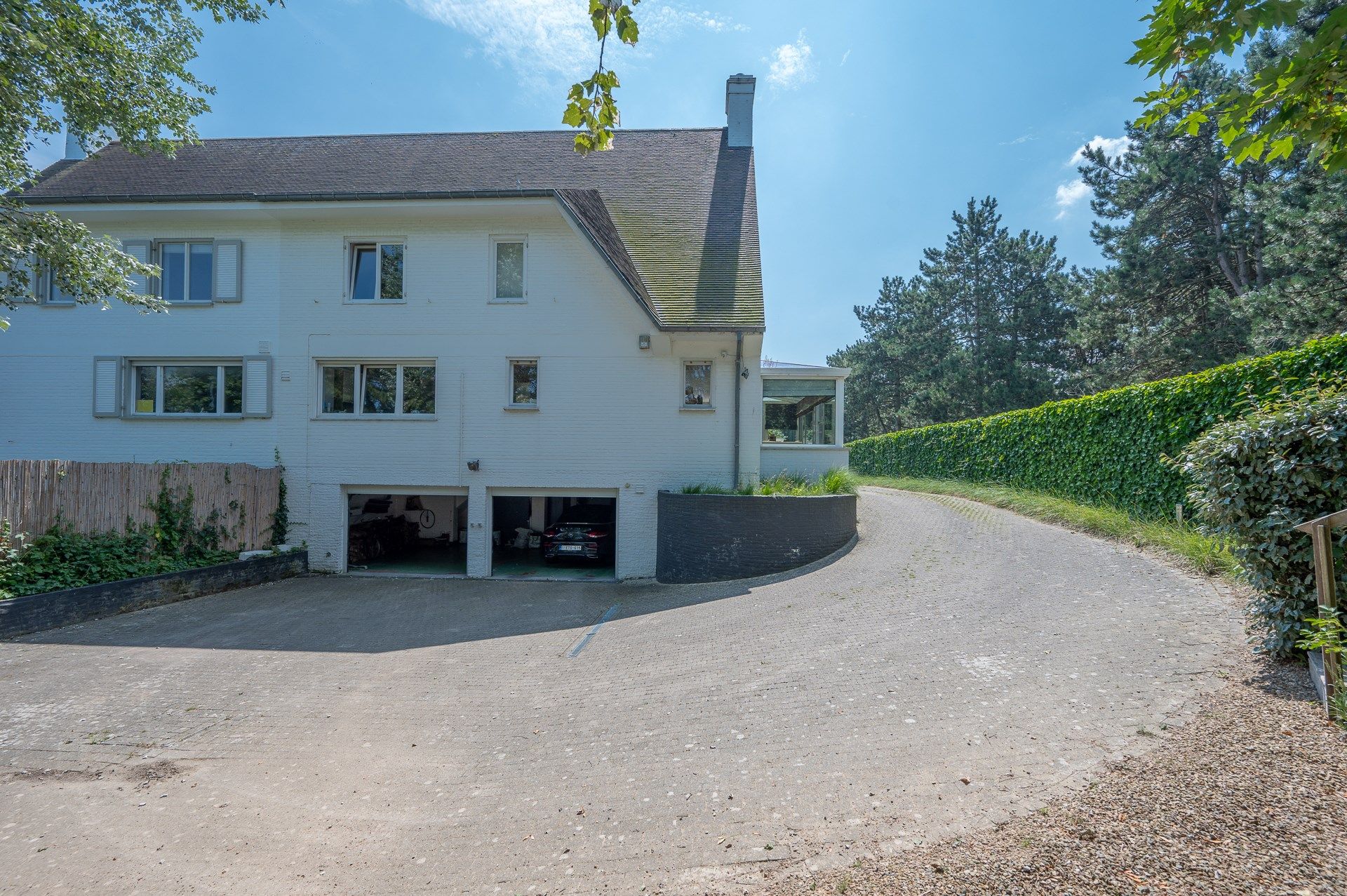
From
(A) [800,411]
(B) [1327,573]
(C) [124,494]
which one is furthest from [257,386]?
(B) [1327,573]

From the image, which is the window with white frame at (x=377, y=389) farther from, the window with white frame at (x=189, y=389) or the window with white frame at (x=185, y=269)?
the window with white frame at (x=185, y=269)

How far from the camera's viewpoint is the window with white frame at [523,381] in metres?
13.1

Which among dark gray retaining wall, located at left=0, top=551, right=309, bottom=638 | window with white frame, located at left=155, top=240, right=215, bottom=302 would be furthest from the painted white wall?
dark gray retaining wall, located at left=0, top=551, right=309, bottom=638

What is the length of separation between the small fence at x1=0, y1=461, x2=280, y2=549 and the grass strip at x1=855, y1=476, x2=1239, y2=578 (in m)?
13.9

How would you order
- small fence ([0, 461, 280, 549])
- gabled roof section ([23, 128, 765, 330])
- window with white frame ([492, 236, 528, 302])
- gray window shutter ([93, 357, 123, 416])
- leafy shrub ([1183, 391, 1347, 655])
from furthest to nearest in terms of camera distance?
gray window shutter ([93, 357, 123, 416])
window with white frame ([492, 236, 528, 302])
gabled roof section ([23, 128, 765, 330])
small fence ([0, 461, 280, 549])
leafy shrub ([1183, 391, 1347, 655])

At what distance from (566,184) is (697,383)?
6.40 metres

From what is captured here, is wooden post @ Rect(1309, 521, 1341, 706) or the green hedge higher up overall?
the green hedge

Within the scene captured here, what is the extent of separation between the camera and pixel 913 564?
399 inches

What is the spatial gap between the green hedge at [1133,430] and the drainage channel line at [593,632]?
651 cm

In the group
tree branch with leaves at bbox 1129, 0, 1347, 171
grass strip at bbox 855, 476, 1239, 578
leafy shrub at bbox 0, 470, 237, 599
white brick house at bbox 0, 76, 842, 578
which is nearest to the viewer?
tree branch with leaves at bbox 1129, 0, 1347, 171

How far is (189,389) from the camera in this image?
44.8ft

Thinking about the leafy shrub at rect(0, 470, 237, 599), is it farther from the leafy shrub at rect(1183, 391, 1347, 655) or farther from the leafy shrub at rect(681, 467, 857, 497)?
the leafy shrub at rect(1183, 391, 1347, 655)

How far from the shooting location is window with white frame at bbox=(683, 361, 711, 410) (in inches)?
511

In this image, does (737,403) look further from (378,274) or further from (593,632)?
(378,274)
